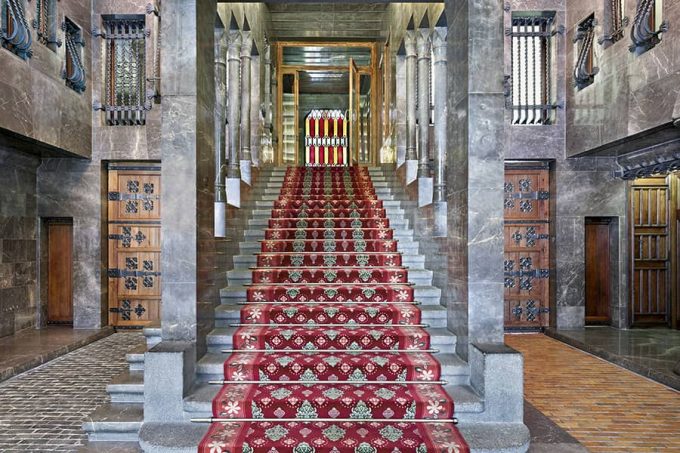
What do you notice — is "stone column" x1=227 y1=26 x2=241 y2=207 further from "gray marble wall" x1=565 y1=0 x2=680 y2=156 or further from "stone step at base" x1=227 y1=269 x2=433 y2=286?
"gray marble wall" x1=565 y1=0 x2=680 y2=156

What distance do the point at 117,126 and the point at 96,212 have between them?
4.44 ft

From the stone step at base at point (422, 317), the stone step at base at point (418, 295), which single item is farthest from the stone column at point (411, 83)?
the stone step at base at point (422, 317)

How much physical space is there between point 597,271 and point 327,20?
7.17 meters

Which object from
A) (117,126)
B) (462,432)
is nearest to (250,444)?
(462,432)

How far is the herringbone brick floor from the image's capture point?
3328 mm

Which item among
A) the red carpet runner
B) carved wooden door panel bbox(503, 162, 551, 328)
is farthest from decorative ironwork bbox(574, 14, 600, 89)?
the red carpet runner

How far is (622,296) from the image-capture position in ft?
23.1

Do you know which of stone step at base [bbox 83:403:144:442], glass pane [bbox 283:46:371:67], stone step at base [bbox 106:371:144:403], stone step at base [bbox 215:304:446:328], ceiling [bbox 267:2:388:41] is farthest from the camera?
glass pane [bbox 283:46:371:67]

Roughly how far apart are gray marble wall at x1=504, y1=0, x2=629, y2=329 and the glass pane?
4.92 meters

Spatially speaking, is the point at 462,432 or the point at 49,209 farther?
the point at 49,209

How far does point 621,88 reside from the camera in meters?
5.76

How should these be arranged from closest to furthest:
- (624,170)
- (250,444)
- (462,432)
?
(250,444)
(462,432)
(624,170)

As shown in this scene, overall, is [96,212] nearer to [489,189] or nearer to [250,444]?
[250,444]

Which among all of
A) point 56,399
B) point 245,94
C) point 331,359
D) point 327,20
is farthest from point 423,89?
point 56,399
